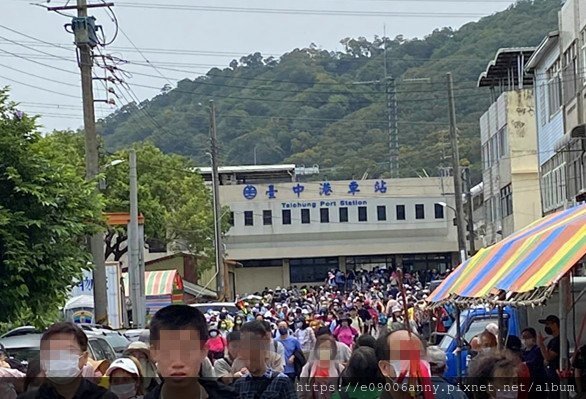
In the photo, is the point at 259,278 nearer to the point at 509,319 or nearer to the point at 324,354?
the point at 509,319

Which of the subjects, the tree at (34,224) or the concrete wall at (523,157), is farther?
the concrete wall at (523,157)

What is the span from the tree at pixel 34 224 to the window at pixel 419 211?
66.2m

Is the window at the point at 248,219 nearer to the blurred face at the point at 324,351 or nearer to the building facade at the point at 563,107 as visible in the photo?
the building facade at the point at 563,107

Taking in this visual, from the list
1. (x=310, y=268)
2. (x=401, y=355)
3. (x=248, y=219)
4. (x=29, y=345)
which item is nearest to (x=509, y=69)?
(x=29, y=345)

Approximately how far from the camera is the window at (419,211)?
8556 cm

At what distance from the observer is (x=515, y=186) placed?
48969mm

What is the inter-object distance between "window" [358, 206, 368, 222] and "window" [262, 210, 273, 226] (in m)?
6.70

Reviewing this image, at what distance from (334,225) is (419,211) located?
6493 millimetres

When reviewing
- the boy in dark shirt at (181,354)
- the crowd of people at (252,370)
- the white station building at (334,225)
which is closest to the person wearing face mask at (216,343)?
the crowd of people at (252,370)

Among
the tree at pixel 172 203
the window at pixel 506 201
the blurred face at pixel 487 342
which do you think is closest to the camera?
the blurred face at pixel 487 342

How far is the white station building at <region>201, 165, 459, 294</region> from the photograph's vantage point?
85562 millimetres

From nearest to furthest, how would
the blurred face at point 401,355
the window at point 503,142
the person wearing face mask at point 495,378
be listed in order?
the blurred face at point 401,355 → the person wearing face mask at point 495,378 → the window at point 503,142

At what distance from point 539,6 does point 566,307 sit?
Result: 102 metres

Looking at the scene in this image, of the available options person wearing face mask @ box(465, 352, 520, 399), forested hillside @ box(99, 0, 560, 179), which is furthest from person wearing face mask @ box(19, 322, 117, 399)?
forested hillside @ box(99, 0, 560, 179)
